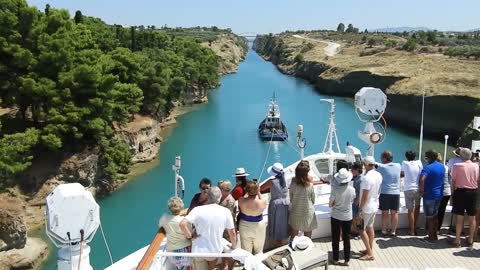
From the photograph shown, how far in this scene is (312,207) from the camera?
8500mm

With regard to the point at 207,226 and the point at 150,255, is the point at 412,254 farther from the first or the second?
the point at 150,255

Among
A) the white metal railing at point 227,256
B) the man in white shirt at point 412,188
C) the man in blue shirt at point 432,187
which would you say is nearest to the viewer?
the white metal railing at point 227,256

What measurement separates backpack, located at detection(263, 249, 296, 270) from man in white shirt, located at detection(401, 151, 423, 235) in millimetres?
3610

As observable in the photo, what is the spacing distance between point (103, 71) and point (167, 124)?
21219 millimetres

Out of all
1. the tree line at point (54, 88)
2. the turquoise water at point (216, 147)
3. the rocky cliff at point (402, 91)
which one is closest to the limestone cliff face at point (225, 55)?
the rocky cliff at point (402, 91)

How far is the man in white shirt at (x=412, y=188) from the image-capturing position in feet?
32.6

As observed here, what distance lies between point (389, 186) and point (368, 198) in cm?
93

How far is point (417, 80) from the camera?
64.6 metres

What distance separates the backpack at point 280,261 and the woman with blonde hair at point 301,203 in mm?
1093

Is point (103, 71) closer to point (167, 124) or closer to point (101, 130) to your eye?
point (101, 130)

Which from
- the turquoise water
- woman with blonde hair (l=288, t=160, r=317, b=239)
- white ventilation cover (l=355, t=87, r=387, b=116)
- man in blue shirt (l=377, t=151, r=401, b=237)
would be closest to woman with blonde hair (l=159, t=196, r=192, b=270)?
woman with blonde hair (l=288, t=160, r=317, b=239)

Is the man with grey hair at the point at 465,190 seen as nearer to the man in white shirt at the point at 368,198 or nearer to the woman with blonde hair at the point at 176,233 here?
the man in white shirt at the point at 368,198

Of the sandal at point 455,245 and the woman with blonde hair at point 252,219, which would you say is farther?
the sandal at point 455,245

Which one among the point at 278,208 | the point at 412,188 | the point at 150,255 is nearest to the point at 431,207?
the point at 412,188
